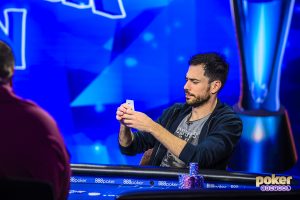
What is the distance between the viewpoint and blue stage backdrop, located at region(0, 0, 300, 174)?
3.78 meters

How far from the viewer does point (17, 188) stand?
1124mm

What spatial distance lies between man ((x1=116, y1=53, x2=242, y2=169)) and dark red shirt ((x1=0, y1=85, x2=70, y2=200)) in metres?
1.07

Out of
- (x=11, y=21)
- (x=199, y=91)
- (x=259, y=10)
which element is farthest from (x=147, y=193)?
(x=11, y=21)

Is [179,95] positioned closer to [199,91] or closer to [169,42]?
[169,42]

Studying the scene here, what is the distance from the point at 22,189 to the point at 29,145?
0.62ft

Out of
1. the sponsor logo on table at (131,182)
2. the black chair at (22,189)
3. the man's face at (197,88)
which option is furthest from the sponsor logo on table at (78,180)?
the black chair at (22,189)

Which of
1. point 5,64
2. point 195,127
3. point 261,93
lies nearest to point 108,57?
point 261,93

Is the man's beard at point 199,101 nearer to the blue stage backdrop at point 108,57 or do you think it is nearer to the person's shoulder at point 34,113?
the blue stage backdrop at point 108,57

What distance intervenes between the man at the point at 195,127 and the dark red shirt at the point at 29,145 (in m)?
1.07

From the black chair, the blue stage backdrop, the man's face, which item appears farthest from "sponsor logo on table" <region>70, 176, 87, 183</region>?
the blue stage backdrop

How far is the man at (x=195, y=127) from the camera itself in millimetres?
2408

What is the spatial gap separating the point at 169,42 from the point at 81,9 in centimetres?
63

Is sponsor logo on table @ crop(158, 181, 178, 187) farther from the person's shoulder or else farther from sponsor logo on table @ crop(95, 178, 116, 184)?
the person's shoulder

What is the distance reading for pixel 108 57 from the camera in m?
3.91
